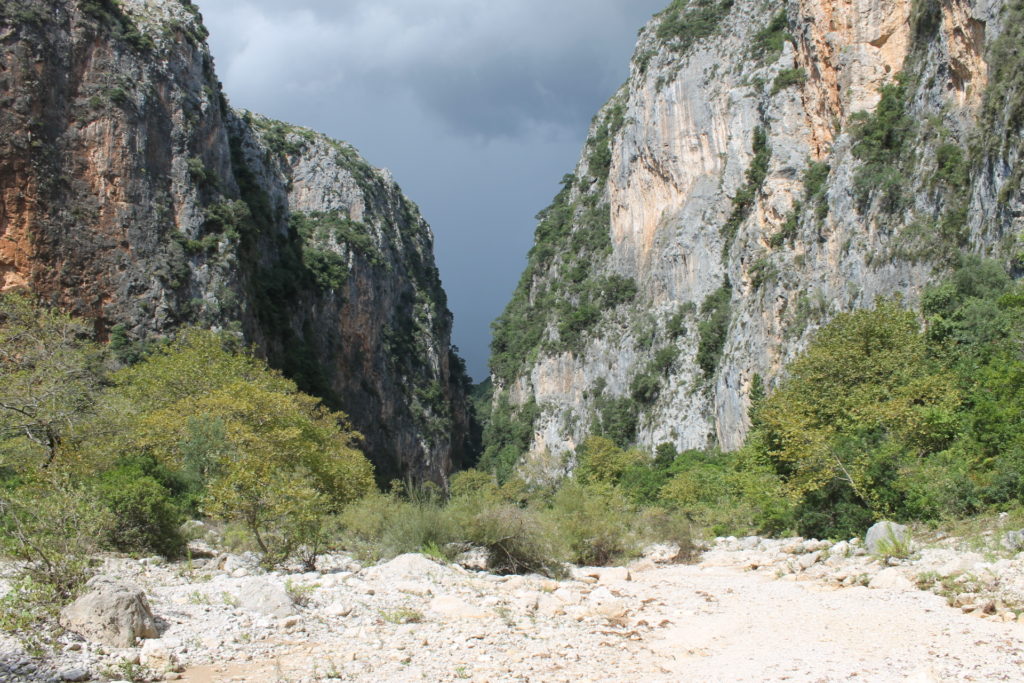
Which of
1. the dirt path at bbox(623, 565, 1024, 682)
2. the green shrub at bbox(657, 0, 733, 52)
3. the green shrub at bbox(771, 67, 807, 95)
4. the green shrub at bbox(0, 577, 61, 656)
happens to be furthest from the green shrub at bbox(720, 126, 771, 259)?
the green shrub at bbox(0, 577, 61, 656)

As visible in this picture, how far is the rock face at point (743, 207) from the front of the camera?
92.7ft

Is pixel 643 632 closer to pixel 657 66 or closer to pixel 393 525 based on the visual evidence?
pixel 393 525

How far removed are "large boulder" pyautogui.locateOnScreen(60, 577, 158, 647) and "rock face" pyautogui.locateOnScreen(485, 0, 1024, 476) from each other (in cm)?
2339

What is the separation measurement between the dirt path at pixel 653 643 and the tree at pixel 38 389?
1003 cm

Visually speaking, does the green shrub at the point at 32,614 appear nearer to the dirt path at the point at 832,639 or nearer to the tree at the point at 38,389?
the dirt path at the point at 832,639

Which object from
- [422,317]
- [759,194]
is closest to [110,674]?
[759,194]

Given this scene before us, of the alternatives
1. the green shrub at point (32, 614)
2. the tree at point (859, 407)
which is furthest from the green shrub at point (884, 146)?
the green shrub at point (32, 614)

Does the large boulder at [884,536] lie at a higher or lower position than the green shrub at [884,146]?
lower

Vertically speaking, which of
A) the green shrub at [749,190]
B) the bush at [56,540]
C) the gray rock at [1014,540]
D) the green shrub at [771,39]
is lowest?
the gray rock at [1014,540]

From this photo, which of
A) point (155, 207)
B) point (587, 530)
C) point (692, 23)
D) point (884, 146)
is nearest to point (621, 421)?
point (884, 146)

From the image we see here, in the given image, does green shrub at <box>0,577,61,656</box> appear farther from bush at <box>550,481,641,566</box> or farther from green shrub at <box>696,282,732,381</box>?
green shrub at <box>696,282,732,381</box>

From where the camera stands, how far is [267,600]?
8758 mm

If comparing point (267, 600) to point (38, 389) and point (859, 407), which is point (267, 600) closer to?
point (38, 389)

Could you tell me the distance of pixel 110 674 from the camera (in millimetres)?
6387
